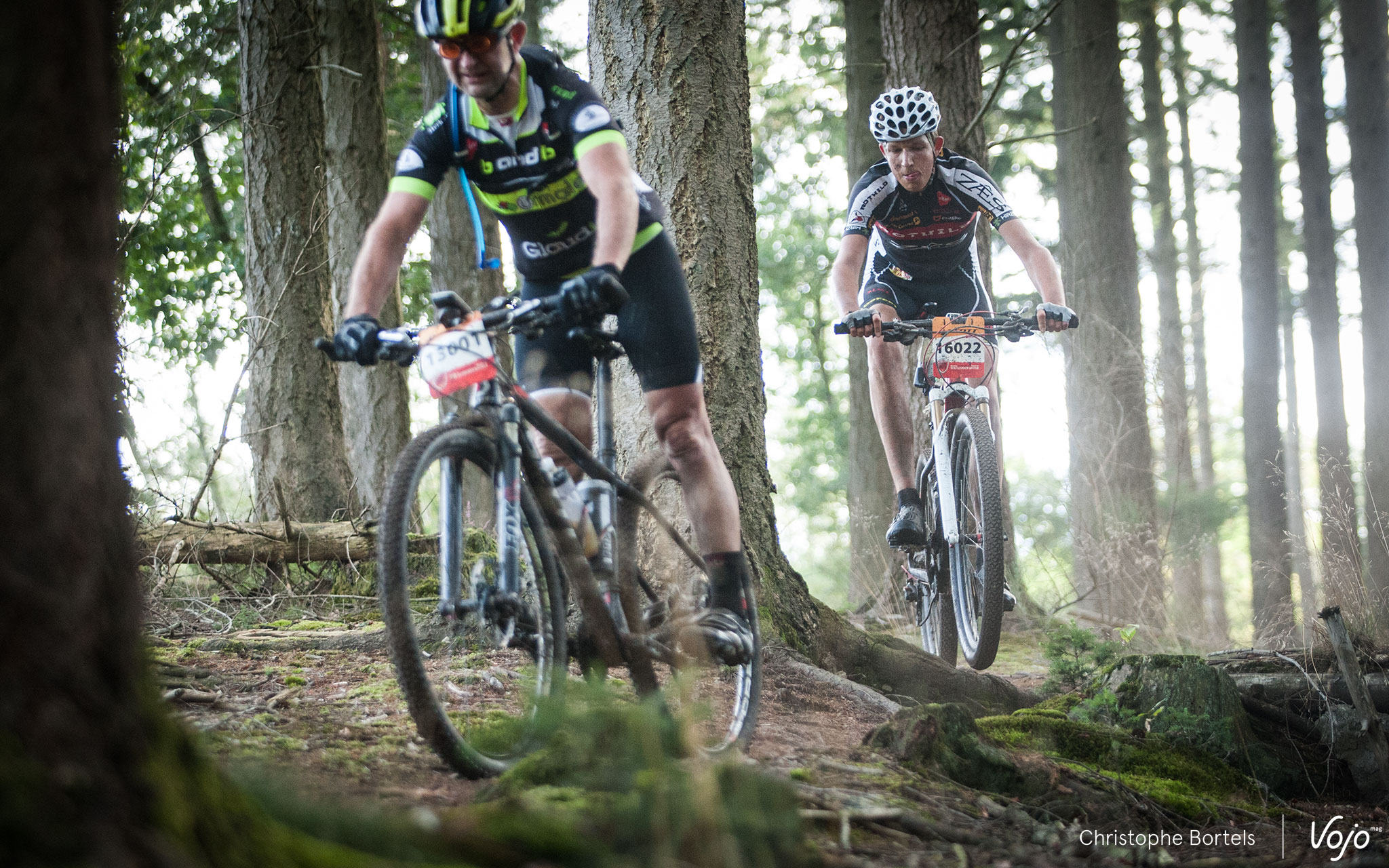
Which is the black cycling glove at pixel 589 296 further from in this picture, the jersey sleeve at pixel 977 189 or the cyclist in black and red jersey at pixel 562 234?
the jersey sleeve at pixel 977 189

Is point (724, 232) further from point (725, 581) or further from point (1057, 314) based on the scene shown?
point (725, 581)

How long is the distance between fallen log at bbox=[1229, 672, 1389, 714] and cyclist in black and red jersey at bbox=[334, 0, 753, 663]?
105 inches

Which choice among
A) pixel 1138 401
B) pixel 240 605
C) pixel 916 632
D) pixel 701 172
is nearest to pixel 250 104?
pixel 240 605

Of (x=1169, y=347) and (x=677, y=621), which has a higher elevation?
(x=1169, y=347)

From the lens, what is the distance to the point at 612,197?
10.0ft

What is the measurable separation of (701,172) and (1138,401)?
8.58 m

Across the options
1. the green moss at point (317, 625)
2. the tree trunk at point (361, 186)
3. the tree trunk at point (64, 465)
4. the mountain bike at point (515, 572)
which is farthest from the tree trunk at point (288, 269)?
the tree trunk at point (64, 465)

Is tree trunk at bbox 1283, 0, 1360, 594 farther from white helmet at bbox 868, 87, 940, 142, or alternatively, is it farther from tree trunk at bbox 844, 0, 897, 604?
white helmet at bbox 868, 87, 940, 142

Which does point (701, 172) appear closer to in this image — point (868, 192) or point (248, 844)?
point (868, 192)

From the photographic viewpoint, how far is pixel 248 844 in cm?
136

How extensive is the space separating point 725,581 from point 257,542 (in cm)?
400

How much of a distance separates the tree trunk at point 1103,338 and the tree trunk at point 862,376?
7.04 feet

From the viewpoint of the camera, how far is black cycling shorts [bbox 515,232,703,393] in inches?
137

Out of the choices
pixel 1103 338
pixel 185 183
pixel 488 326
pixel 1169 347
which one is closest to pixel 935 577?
pixel 488 326
